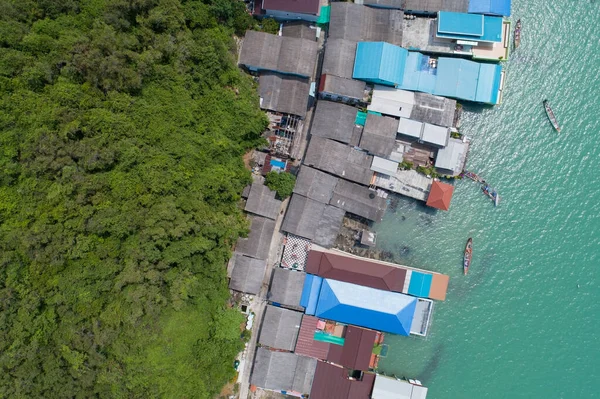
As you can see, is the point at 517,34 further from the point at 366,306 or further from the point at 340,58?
the point at 366,306

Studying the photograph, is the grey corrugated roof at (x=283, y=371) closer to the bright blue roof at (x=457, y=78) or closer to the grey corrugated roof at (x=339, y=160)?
the grey corrugated roof at (x=339, y=160)

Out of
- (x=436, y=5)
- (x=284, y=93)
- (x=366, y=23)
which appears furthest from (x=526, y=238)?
(x=284, y=93)

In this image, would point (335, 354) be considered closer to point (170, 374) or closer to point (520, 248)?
point (170, 374)

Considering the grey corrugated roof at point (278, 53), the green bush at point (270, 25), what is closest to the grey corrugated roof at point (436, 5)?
the grey corrugated roof at point (278, 53)

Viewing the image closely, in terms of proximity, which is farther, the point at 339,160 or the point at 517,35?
the point at 517,35

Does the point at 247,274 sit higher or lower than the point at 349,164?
lower

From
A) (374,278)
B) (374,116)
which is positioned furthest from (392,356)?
(374,116)
